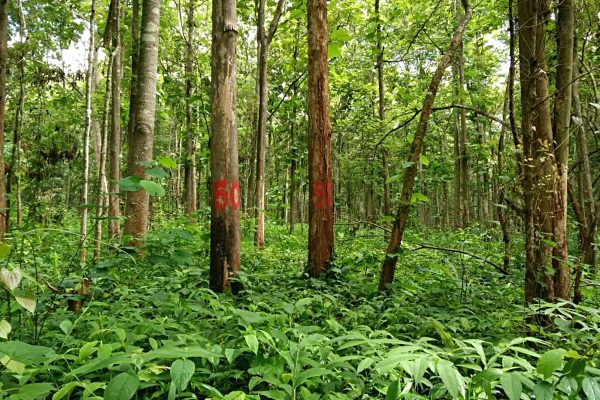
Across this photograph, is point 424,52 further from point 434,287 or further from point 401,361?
point 401,361

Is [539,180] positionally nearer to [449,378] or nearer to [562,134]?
[562,134]

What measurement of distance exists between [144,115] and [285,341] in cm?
420

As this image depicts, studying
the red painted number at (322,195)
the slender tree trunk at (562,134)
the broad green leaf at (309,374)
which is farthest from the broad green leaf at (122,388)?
the red painted number at (322,195)

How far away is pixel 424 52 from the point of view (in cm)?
1555

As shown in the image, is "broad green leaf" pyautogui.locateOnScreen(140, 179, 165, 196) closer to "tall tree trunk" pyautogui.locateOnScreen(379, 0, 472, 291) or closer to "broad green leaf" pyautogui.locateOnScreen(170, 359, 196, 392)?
"broad green leaf" pyautogui.locateOnScreen(170, 359, 196, 392)

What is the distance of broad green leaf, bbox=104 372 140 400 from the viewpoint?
1.55m

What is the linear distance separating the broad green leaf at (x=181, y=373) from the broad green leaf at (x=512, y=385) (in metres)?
1.28

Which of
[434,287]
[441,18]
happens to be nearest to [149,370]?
[434,287]

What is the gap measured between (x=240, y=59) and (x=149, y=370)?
14.7m

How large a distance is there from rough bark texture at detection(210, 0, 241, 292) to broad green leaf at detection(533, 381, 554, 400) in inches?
119

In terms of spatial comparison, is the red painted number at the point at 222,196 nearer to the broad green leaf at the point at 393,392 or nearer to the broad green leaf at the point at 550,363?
the broad green leaf at the point at 393,392

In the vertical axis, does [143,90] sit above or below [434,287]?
above

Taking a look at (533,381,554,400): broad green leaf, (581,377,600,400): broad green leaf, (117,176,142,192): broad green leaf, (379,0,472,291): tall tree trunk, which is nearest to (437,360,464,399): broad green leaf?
(533,381,554,400): broad green leaf

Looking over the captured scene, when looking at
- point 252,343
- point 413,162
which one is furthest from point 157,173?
point 413,162
